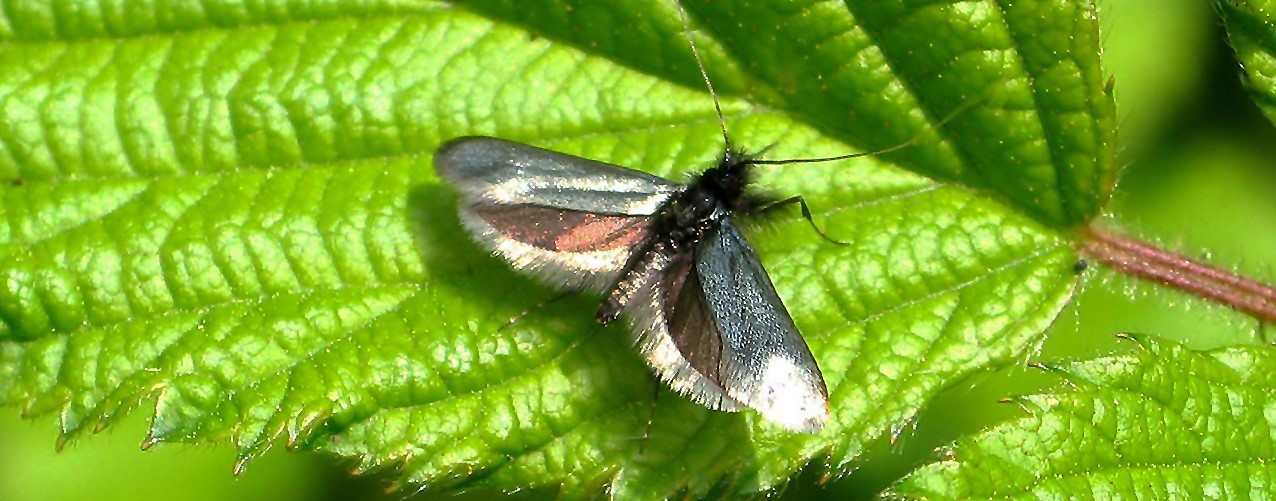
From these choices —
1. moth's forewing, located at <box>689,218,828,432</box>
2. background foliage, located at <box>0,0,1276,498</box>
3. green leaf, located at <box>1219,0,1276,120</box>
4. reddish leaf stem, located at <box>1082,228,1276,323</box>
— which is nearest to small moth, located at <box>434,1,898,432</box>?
moth's forewing, located at <box>689,218,828,432</box>

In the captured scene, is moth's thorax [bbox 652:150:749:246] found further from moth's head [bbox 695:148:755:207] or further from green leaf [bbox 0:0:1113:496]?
green leaf [bbox 0:0:1113:496]

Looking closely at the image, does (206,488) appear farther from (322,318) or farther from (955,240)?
(955,240)

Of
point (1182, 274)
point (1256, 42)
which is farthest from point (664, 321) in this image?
point (1256, 42)

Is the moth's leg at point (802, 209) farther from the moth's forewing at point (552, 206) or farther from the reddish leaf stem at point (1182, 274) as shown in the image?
the reddish leaf stem at point (1182, 274)

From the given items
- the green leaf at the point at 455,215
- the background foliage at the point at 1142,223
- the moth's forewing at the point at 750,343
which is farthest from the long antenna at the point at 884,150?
the background foliage at the point at 1142,223

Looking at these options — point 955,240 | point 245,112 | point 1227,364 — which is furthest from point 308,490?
point 1227,364

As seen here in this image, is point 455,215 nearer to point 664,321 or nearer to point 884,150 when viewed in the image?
point 664,321

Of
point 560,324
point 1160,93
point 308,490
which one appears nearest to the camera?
point 560,324
